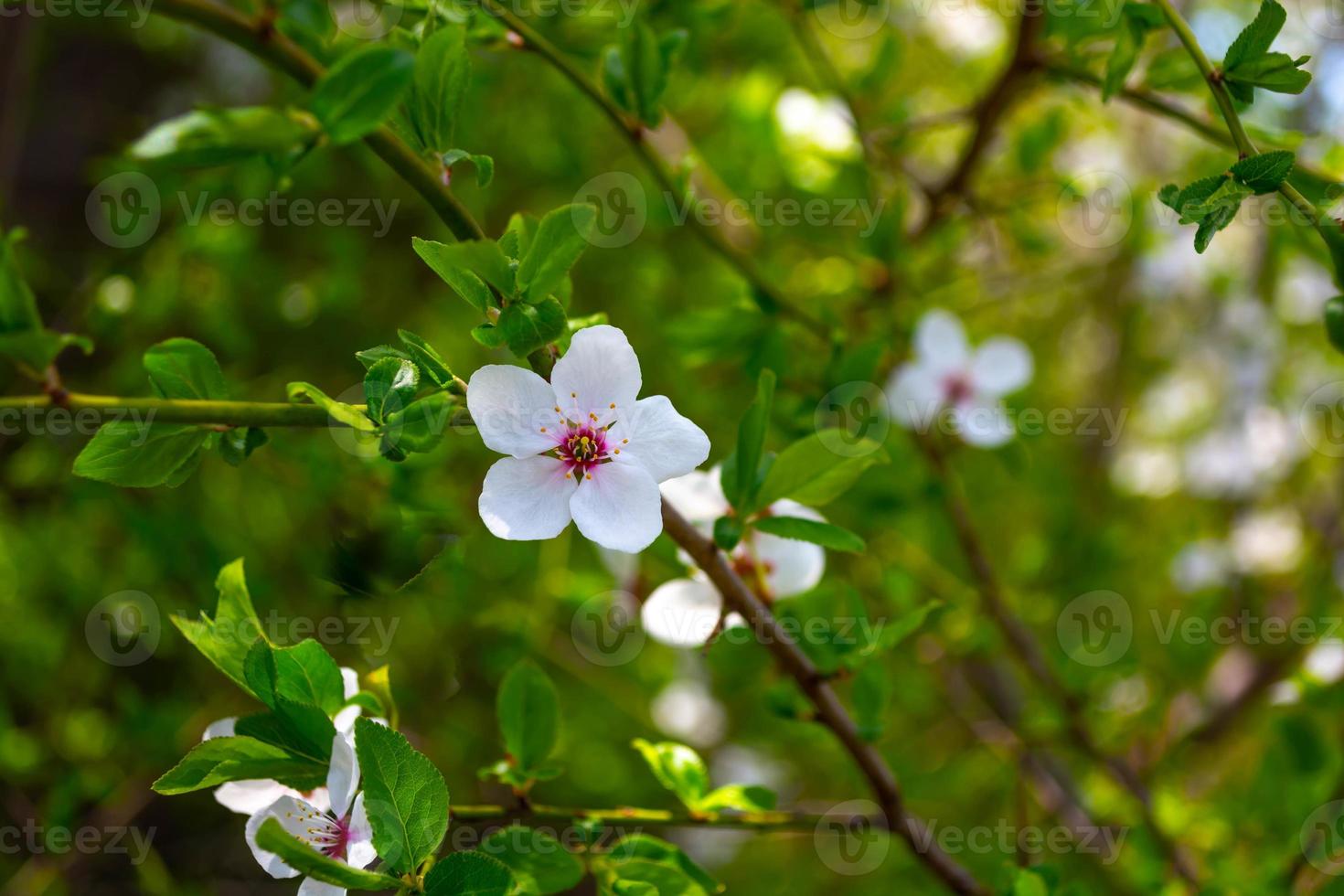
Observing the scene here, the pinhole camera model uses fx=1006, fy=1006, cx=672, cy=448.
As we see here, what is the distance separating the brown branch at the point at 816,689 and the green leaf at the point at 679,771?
0.12 meters

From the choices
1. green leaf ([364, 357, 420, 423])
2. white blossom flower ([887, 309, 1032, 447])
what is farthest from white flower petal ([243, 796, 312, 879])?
white blossom flower ([887, 309, 1032, 447])

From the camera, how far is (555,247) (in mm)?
653

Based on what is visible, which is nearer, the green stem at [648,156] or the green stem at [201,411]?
the green stem at [201,411]

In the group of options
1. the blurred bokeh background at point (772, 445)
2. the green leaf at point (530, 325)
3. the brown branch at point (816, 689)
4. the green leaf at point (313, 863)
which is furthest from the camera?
the blurred bokeh background at point (772, 445)

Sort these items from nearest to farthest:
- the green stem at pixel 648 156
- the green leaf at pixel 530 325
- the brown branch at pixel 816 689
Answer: the green leaf at pixel 530 325
the brown branch at pixel 816 689
the green stem at pixel 648 156

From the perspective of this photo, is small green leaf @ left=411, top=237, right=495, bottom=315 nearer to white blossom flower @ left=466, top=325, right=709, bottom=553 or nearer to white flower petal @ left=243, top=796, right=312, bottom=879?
white blossom flower @ left=466, top=325, right=709, bottom=553

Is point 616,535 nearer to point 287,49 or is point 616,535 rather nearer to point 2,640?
point 287,49

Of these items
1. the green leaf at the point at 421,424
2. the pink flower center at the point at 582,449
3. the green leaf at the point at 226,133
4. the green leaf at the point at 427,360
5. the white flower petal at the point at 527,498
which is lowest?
the white flower petal at the point at 527,498

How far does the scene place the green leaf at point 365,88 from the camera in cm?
61

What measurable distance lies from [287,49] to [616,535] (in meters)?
0.50

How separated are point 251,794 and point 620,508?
1.33 feet

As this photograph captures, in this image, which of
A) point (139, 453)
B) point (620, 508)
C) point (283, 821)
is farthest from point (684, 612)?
point (139, 453)

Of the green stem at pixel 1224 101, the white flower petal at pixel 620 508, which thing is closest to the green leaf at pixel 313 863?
the white flower petal at pixel 620 508

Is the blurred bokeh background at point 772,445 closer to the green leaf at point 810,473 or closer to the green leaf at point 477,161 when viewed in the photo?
the green leaf at point 810,473
